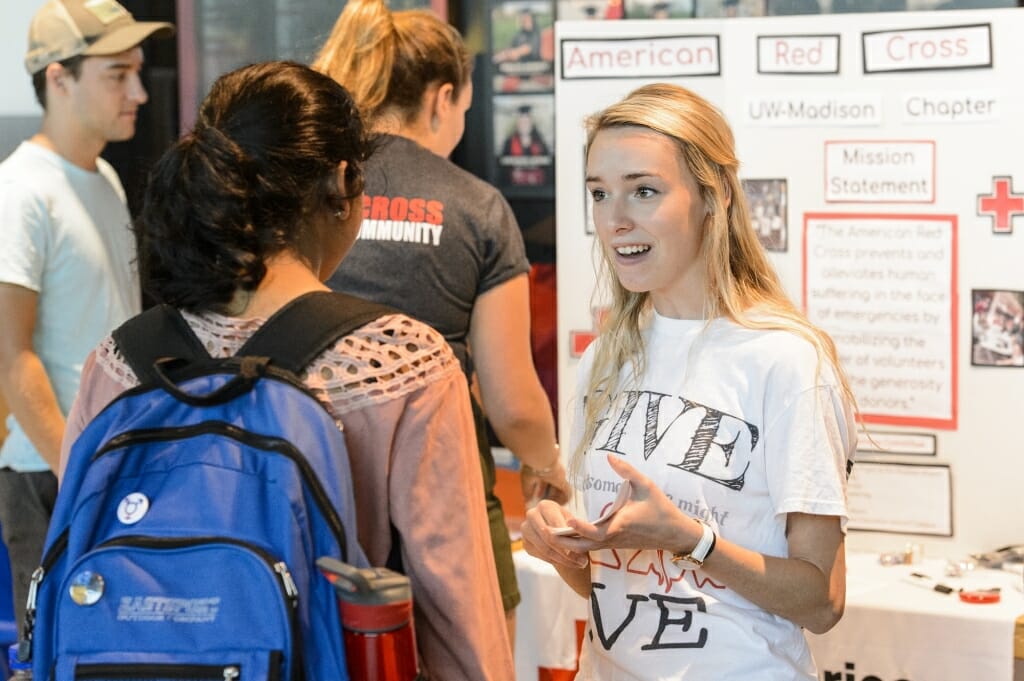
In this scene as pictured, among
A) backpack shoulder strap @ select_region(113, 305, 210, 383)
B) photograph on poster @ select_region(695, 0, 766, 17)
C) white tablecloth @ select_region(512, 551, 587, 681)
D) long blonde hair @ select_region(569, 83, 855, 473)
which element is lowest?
white tablecloth @ select_region(512, 551, 587, 681)

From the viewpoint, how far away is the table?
231 cm

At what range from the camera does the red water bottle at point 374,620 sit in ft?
3.81

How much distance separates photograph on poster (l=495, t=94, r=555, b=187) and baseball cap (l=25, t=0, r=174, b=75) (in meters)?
0.90

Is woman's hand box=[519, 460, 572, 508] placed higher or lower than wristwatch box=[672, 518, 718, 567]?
lower

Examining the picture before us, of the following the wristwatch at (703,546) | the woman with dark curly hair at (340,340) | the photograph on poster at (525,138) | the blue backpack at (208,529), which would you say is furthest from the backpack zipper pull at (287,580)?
the photograph on poster at (525,138)

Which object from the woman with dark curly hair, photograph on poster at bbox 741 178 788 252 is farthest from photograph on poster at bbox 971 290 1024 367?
the woman with dark curly hair

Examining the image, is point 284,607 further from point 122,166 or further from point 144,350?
point 122,166

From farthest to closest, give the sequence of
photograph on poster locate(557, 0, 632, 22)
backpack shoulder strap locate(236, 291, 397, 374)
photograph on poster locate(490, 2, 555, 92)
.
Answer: photograph on poster locate(490, 2, 555, 92) → photograph on poster locate(557, 0, 632, 22) → backpack shoulder strap locate(236, 291, 397, 374)

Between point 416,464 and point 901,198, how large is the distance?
1614 millimetres

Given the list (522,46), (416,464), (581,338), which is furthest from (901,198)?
(416,464)

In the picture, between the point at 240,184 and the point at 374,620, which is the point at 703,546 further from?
the point at 240,184

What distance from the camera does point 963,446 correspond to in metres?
2.57

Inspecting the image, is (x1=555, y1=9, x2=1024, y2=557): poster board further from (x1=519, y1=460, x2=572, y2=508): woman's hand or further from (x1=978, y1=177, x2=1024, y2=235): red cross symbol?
(x1=519, y1=460, x2=572, y2=508): woman's hand

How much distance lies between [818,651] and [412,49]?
1.37 metres
